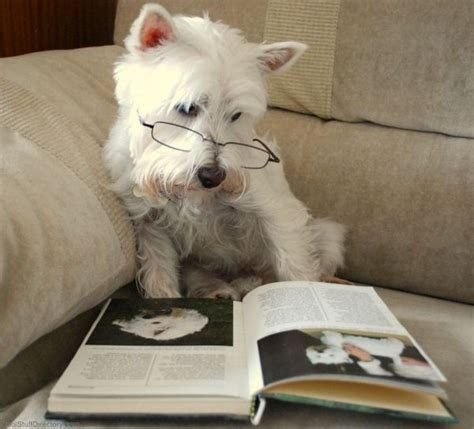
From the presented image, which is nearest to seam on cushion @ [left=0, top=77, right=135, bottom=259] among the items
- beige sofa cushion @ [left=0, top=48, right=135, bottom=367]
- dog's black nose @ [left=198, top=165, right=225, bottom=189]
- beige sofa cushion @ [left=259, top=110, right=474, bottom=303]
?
beige sofa cushion @ [left=0, top=48, right=135, bottom=367]

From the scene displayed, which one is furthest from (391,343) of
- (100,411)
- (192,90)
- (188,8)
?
(188,8)

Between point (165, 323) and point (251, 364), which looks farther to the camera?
point (165, 323)

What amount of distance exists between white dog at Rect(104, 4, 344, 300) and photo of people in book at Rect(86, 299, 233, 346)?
168mm

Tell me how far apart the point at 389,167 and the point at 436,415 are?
91 centimetres

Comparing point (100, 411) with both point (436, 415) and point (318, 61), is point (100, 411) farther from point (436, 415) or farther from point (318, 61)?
point (318, 61)

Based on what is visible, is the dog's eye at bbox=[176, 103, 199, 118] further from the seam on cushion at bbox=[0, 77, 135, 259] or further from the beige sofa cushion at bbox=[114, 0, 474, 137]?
the beige sofa cushion at bbox=[114, 0, 474, 137]

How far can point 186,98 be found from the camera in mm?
1199

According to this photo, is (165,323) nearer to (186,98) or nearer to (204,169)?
(204,169)

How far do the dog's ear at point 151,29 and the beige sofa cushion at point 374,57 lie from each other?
63 centimetres

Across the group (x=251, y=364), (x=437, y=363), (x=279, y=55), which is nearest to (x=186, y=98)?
(x=279, y=55)

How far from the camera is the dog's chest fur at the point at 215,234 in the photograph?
1453mm

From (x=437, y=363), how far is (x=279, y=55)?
0.81m

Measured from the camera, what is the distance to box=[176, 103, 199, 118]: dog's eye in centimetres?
122

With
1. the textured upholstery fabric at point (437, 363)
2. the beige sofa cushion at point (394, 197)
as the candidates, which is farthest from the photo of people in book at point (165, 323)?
the beige sofa cushion at point (394, 197)
